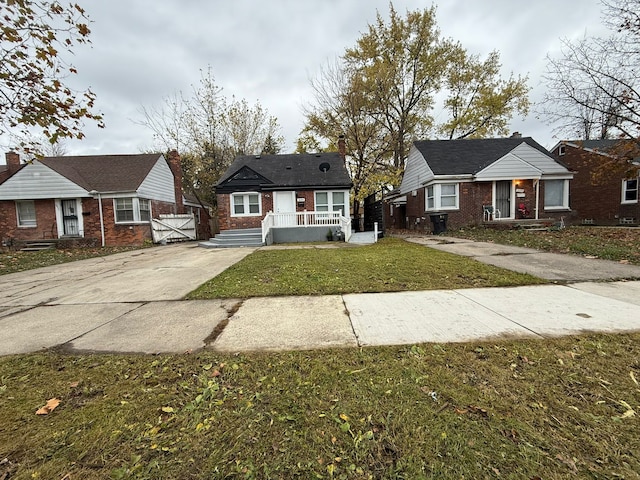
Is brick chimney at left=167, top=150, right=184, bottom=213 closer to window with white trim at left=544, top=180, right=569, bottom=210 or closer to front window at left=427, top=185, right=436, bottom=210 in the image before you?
front window at left=427, top=185, right=436, bottom=210

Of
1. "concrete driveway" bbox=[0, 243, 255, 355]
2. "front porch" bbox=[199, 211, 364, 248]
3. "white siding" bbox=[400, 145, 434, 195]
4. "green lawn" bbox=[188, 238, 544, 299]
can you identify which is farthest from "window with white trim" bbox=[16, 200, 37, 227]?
"white siding" bbox=[400, 145, 434, 195]

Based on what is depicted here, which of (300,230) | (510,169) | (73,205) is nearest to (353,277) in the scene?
(300,230)

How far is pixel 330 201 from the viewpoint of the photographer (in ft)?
53.4

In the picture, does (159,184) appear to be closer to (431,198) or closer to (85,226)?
(85,226)

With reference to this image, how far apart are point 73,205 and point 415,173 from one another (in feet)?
68.8

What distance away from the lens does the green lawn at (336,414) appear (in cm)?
151

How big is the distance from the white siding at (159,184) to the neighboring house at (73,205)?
13 centimetres

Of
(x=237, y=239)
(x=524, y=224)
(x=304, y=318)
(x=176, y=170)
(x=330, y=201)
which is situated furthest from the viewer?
(x=176, y=170)

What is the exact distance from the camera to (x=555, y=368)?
232 centimetres

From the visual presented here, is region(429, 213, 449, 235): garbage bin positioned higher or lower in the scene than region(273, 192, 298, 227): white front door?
lower

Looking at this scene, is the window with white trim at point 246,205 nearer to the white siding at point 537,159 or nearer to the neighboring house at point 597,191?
the white siding at point 537,159

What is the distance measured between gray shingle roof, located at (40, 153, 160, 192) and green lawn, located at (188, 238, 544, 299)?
43.3ft

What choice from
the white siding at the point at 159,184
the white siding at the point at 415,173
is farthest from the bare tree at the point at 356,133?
the white siding at the point at 159,184

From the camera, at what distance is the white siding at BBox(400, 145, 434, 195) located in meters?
17.2
